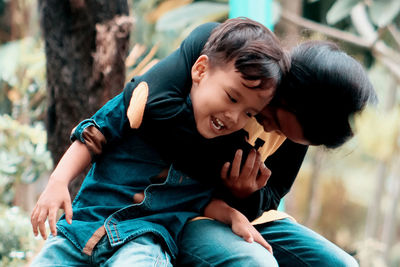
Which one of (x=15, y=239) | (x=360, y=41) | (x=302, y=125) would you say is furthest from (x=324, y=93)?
(x=360, y=41)

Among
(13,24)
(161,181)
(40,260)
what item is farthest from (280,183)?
(13,24)

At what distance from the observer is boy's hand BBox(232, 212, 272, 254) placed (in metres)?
1.36

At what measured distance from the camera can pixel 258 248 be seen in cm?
131

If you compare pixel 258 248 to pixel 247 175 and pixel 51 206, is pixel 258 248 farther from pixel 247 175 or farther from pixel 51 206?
pixel 51 206

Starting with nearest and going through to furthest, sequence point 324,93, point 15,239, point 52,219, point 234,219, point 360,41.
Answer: point 52,219 < point 324,93 < point 234,219 < point 15,239 < point 360,41

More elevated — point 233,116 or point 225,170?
point 233,116

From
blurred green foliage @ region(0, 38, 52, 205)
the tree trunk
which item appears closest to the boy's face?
the tree trunk

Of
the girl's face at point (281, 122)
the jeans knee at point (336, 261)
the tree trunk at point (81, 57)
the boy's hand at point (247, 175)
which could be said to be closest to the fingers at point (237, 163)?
the boy's hand at point (247, 175)

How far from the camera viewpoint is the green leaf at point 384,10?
378cm

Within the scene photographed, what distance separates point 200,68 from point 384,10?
9.64ft

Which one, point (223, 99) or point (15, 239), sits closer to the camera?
point (223, 99)

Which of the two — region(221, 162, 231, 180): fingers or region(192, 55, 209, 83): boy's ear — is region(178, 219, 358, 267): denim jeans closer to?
region(221, 162, 231, 180): fingers

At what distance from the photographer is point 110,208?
1.33 metres

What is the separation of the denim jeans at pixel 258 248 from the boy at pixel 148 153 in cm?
5
